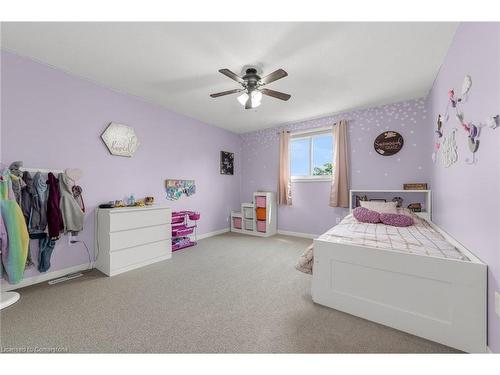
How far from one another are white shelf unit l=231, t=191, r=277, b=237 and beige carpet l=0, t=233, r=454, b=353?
6.03ft

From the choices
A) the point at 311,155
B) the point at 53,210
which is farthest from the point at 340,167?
the point at 53,210

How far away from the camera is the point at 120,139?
301 centimetres

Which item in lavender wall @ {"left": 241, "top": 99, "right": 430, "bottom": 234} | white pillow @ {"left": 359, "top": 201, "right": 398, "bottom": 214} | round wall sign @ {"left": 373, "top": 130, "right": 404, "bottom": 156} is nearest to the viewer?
white pillow @ {"left": 359, "top": 201, "right": 398, "bottom": 214}

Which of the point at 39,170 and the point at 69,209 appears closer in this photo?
the point at 39,170

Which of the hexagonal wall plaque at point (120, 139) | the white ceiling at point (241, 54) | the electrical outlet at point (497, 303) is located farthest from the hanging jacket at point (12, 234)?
the electrical outlet at point (497, 303)

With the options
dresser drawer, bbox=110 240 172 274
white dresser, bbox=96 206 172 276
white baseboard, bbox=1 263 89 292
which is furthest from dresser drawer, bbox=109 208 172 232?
white baseboard, bbox=1 263 89 292

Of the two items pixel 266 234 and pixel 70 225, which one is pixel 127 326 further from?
pixel 266 234

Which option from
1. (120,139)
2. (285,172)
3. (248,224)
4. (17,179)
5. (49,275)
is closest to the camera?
(17,179)

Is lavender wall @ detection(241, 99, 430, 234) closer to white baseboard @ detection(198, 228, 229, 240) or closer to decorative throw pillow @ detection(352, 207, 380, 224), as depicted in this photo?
decorative throw pillow @ detection(352, 207, 380, 224)

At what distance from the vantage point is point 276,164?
4.72 meters

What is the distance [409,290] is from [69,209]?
3405mm

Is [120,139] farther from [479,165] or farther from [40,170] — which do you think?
[479,165]

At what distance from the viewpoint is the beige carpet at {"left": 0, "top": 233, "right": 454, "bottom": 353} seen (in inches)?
53.7
